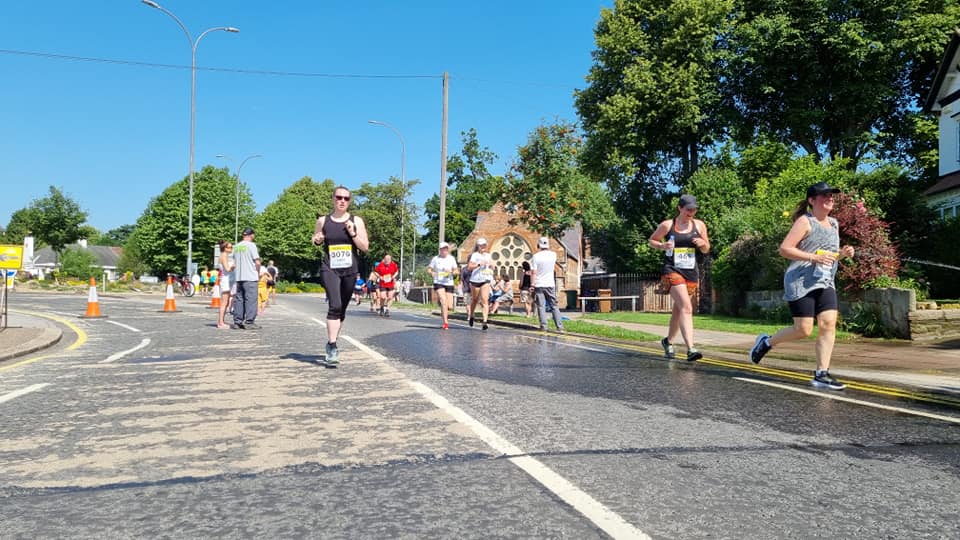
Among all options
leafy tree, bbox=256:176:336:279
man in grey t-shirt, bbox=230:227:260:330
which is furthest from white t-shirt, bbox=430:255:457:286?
leafy tree, bbox=256:176:336:279

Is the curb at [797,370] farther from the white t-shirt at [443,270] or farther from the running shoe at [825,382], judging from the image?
the white t-shirt at [443,270]

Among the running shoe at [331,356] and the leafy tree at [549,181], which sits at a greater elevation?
the leafy tree at [549,181]

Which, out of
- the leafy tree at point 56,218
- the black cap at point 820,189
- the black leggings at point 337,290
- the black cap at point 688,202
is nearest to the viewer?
the black cap at point 820,189

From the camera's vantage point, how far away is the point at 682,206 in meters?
8.52

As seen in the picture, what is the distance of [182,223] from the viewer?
61.1 m

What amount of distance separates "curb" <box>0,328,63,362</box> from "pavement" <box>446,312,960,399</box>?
8.45 meters

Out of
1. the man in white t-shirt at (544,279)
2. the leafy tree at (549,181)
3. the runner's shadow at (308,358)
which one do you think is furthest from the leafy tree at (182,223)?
the runner's shadow at (308,358)

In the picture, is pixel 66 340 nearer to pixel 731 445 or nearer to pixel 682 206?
pixel 682 206

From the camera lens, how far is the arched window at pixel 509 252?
152ft

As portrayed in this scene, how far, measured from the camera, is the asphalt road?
9.29ft

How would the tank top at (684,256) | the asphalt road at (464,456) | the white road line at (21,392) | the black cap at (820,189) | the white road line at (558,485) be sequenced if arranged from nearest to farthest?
the white road line at (558,485) → the asphalt road at (464,456) → the white road line at (21,392) → the black cap at (820,189) → the tank top at (684,256)

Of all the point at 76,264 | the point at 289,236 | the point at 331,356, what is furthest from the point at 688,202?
the point at 76,264

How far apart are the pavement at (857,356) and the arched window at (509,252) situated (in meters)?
32.8

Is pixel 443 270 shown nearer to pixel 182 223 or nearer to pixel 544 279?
pixel 544 279
